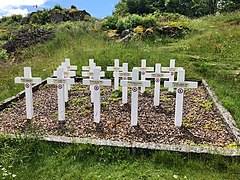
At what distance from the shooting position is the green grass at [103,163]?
3.59m

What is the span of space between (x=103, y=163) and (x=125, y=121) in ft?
4.71

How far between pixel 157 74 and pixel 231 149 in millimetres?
2448

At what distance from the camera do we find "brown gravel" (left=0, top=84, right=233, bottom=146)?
4.58m

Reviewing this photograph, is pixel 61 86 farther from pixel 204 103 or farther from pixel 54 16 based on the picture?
pixel 54 16

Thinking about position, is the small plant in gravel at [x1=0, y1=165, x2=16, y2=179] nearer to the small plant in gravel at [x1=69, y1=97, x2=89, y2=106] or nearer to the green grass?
the green grass

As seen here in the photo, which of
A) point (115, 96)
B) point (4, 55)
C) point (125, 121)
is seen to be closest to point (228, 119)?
point (125, 121)

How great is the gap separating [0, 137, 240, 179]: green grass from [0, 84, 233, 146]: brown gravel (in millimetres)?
489

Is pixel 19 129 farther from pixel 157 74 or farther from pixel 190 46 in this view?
pixel 190 46

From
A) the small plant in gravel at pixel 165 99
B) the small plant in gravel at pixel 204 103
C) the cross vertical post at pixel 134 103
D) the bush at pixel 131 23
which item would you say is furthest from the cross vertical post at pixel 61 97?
the bush at pixel 131 23

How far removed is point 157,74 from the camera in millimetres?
5992

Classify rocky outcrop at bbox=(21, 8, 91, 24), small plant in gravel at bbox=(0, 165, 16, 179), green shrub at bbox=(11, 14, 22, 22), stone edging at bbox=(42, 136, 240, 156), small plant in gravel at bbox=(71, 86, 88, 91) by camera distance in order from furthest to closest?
green shrub at bbox=(11, 14, 22, 22)
rocky outcrop at bbox=(21, 8, 91, 24)
small plant in gravel at bbox=(71, 86, 88, 91)
stone edging at bbox=(42, 136, 240, 156)
small plant in gravel at bbox=(0, 165, 16, 179)

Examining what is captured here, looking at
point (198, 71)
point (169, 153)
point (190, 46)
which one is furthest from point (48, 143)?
point (190, 46)

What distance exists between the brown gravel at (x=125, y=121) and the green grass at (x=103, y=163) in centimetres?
49

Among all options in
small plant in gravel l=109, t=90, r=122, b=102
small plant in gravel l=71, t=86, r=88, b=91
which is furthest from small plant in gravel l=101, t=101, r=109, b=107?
small plant in gravel l=71, t=86, r=88, b=91
